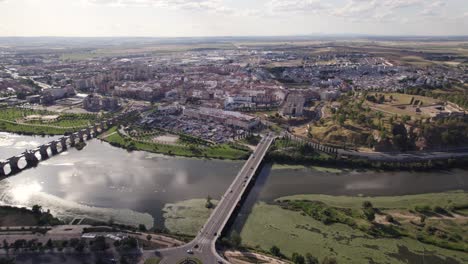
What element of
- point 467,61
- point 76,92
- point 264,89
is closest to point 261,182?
point 264,89

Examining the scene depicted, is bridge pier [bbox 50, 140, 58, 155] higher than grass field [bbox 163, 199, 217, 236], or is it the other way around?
bridge pier [bbox 50, 140, 58, 155]

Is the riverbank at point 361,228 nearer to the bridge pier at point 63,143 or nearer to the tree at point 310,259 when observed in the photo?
the tree at point 310,259

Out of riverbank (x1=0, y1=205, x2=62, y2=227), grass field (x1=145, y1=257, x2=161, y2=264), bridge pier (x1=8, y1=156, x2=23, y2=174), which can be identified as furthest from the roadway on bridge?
bridge pier (x1=8, y1=156, x2=23, y2=174)

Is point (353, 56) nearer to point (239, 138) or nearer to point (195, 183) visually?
point (239, 138)

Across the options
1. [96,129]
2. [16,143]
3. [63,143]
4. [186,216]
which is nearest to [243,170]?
[186,216]

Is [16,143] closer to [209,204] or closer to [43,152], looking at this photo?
[43,152]

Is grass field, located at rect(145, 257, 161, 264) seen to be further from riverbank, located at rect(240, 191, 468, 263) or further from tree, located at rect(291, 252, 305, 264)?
tree, located at rect(291, 252, 305, 264)
